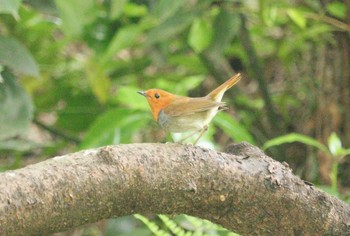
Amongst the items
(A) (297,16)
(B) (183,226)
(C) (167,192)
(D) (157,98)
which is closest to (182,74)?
(A) (297,16)

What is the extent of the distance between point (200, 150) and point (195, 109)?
0.40 m

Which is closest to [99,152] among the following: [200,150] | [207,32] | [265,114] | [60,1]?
[200,150]

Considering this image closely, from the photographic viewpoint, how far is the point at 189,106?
1846 mm

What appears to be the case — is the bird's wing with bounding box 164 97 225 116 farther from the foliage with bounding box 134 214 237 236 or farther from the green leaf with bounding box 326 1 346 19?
the green leaf with bounding box 326 1 346 19

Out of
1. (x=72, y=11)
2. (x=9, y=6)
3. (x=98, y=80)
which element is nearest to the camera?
(x=9, y=6)

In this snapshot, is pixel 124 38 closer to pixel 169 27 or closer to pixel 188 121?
pixel 169 27

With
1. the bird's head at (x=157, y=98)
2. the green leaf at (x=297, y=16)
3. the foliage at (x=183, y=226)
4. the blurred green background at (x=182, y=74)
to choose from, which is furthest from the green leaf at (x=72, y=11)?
the green leaf at (x=297, y=16)

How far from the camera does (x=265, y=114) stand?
135 inches

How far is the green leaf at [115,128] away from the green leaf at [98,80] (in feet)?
1.23

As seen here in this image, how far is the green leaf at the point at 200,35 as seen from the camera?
2.51 m

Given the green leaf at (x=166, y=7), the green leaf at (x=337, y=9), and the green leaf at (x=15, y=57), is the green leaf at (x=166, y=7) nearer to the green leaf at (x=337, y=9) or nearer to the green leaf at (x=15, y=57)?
the green leaf at (x=15, y=57)

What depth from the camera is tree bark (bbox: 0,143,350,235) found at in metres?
1.23

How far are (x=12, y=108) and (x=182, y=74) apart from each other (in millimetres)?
1376

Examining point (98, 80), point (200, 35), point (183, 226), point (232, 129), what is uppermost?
point (200, 35)
